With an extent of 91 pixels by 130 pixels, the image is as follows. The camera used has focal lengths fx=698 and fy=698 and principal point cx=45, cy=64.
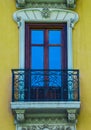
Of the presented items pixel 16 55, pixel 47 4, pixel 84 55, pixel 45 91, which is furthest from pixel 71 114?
pixel 47 4

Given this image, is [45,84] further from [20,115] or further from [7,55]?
[7,55]

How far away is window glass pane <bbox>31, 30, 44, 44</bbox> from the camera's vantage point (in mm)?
18953

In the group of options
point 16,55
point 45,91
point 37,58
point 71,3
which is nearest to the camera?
point 45,91

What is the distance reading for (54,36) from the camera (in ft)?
62.4

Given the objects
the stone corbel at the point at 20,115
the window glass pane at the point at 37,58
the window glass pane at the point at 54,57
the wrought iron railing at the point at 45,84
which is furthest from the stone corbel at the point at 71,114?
the window glass pane at the point at 37,58

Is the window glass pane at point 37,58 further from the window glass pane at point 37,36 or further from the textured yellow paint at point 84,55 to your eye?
the textured yellow paint at point 84,55

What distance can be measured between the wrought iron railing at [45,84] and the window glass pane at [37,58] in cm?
41

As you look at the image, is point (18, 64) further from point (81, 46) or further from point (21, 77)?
point (81, 46)

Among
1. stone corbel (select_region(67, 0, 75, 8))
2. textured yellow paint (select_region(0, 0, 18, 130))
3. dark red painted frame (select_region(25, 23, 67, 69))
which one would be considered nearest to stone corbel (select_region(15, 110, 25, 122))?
textured yellow paint (select_region(0, 0, 18, 130))

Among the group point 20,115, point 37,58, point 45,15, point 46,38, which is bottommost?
point 20,115

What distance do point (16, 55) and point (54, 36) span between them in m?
1.20

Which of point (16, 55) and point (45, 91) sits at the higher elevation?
point (16, 55)

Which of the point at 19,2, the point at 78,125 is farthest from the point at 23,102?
the point at 19,2

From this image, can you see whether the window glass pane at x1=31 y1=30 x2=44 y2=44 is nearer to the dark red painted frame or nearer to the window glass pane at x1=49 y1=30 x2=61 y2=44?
the dark red painted frame
